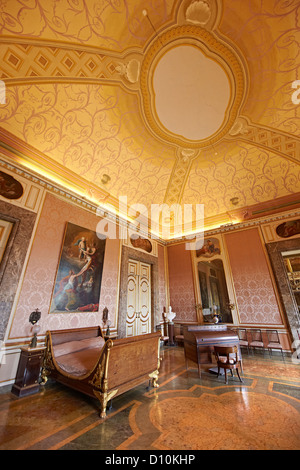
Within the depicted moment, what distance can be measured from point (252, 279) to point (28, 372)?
23.8 ft

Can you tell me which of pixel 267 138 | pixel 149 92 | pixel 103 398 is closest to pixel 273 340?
pixel 103 398

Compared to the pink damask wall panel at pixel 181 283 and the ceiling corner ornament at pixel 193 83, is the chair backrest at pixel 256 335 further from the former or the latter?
the ceiling corner ornament at pixel 193 83

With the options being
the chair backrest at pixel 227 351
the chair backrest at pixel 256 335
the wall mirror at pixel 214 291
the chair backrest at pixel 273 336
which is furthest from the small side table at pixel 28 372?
the chair backrest at pixel 273 336

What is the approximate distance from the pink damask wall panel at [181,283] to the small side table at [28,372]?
6.21m

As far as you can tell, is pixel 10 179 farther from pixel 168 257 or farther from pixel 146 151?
pixel 168 257

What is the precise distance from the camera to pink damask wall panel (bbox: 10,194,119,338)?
4.16 metres

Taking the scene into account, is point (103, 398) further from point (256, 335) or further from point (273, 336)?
point (273, 336)

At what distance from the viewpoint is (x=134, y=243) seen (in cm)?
785

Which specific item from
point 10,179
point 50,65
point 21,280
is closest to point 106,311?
point 21,280

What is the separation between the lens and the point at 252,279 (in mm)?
7141

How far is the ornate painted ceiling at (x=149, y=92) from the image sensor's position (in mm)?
3447

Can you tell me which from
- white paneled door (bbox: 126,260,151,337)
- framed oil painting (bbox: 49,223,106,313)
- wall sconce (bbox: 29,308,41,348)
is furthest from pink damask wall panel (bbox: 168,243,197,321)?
wall sconce (bbox: 29,308,41,348)

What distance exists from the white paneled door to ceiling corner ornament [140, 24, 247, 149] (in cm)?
507

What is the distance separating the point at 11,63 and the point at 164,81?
10.6ft
